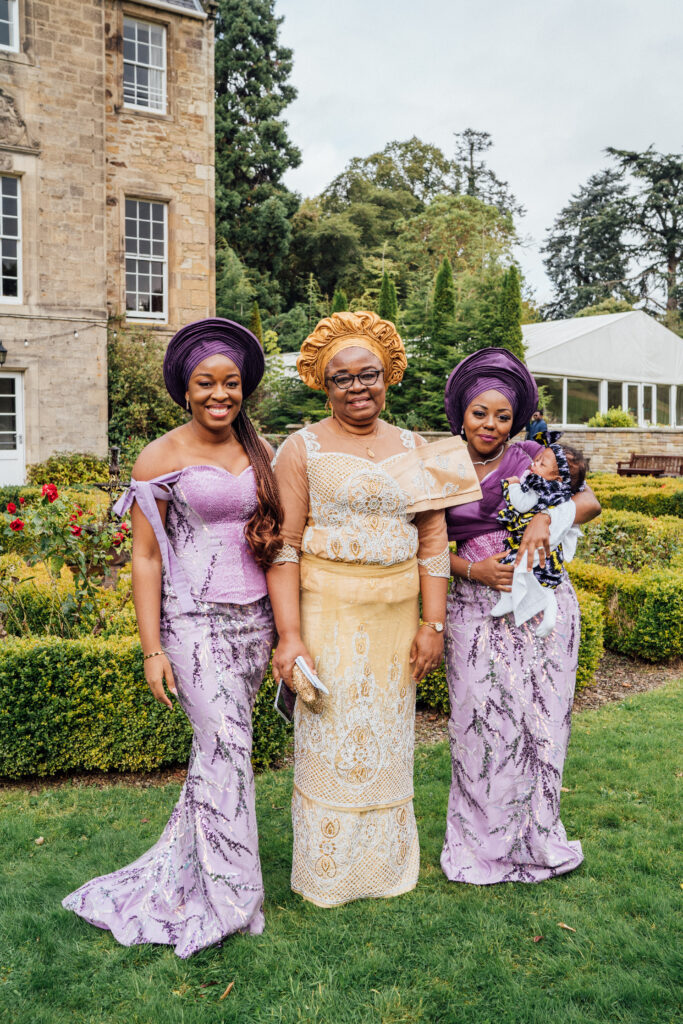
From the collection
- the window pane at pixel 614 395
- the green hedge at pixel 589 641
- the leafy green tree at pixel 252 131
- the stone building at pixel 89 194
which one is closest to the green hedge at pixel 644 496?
the green hedge at pixel 589 641

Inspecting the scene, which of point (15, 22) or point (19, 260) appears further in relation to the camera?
point (19, 260)

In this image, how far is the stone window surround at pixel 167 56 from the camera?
1532 centimetres

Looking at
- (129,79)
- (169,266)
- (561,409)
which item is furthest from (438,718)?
(561,409)

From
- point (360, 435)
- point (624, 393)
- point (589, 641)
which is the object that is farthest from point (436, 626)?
point (624, 393)

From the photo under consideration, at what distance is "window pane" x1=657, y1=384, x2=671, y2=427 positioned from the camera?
2694 centimetres

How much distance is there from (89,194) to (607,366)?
1627cm

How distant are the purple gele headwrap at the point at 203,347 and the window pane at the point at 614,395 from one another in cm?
2418

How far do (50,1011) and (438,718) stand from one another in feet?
10.6

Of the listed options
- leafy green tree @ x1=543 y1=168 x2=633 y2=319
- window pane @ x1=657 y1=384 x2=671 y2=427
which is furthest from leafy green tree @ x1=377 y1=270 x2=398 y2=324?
leafy green tree @ x1=543 y1=168 x2=633 y2=319

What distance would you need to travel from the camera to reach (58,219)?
47.0 feet

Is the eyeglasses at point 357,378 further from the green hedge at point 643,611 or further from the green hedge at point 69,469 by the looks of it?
the green hedge at point 69,469

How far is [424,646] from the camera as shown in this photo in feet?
9.84

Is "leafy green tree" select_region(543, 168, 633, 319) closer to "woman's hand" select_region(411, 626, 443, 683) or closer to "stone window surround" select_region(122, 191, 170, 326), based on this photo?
"stone window surround" select_region(122, 191, 170, 326)

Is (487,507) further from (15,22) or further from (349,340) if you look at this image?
(15,22)
